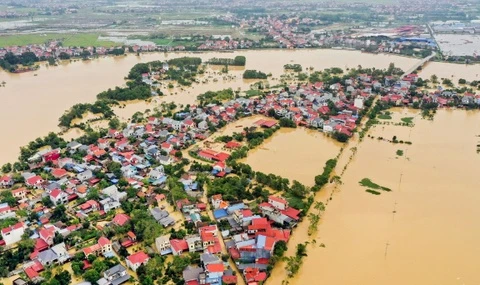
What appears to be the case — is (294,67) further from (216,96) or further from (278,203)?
(278,203)

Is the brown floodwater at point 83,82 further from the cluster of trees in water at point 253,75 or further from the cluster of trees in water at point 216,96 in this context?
the cluster of trees in water at point 216,96

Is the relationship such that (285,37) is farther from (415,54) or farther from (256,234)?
(256,234)

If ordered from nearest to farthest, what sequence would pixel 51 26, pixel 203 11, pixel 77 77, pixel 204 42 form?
pixel 77 77
pixel 204 42
pixel 51 26
pixel 203 11

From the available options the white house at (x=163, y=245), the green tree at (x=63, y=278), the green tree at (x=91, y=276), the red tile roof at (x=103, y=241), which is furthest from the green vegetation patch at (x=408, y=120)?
the green tree at (x=63, y=278)

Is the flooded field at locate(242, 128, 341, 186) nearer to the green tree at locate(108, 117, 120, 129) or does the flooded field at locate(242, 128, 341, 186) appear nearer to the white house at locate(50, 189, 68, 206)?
the white house at locate(50, 189, 68, 206)

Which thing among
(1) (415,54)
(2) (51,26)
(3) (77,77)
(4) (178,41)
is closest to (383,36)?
(1) (415,54)

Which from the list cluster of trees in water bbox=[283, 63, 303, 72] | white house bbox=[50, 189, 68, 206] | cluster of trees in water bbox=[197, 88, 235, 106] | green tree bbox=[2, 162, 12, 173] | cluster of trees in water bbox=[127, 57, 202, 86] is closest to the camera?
white house bbox=[50, 189, 68, 206]

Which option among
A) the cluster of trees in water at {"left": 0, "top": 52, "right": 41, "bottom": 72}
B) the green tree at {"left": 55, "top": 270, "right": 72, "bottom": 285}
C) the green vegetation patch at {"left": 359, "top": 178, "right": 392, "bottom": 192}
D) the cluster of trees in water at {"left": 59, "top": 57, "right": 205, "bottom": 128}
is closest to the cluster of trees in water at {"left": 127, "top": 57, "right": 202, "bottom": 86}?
the cluster of trees in water at {"left": 59, "top": 57, "right": 205, "bottom": 128}
